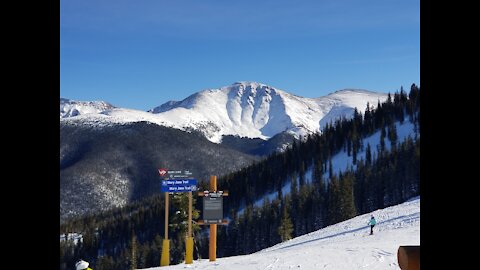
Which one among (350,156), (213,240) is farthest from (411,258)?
(350,156)

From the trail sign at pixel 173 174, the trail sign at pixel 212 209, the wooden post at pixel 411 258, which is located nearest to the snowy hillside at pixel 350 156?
the trail sign at pixel 212 209

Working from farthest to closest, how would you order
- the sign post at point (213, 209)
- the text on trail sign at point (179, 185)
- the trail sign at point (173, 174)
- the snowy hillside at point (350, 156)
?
the snowy hillside at point (350, 156), the sign post at point (213, 209), the trail sign at point (173, 174), the text on trail sign at point (179, 185)

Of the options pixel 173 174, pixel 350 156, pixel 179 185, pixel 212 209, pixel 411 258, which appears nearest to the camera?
pixel 411 258

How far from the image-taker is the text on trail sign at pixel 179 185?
19.2 metres

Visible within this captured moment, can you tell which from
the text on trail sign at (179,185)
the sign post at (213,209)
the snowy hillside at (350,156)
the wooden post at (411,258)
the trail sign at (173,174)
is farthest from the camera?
the snowy hillside at (350,156)

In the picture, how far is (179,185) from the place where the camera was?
63.3ft

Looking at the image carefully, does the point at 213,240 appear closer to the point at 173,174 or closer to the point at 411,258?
the point at 173,174

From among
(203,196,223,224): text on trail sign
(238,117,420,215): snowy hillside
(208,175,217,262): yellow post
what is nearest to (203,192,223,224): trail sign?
(203,196,223,224): text on trail sign

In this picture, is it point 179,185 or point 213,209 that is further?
point 213,209

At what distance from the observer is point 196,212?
30.9m

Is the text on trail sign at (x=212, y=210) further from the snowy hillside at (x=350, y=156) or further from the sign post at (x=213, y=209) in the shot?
the snowy hillside at (x=350, y=156)

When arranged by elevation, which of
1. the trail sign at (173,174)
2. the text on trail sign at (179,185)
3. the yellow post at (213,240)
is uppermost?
the trail sign at (173,174)
